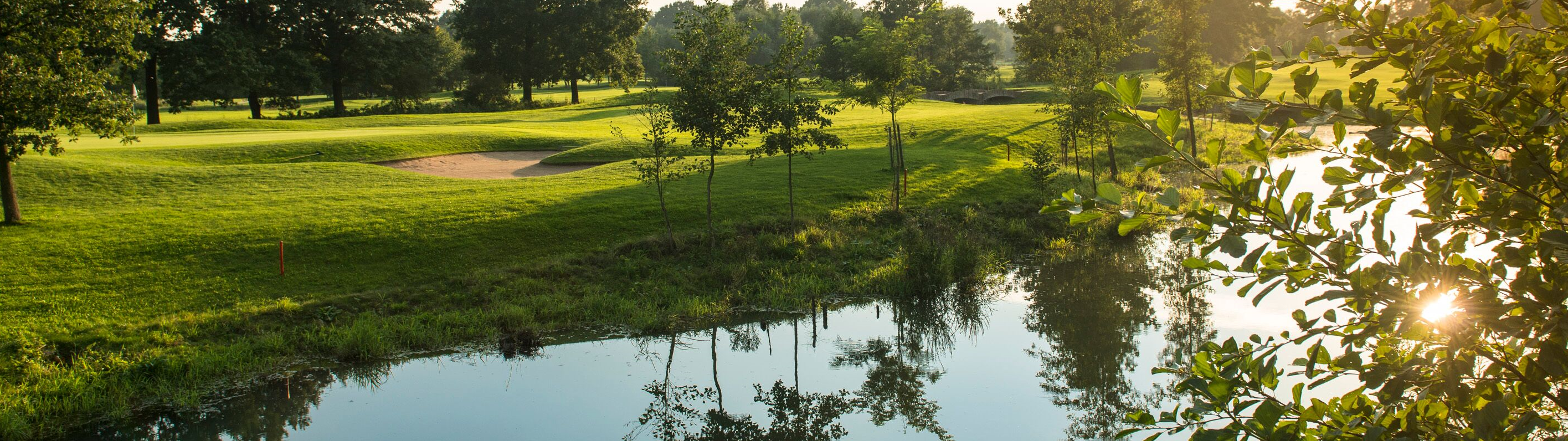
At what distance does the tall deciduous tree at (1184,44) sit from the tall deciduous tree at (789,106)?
15.3m

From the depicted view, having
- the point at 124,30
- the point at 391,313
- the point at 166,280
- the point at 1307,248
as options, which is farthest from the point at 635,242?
the point at 1307,248

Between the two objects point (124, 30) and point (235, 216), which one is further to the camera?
point (235, 216)

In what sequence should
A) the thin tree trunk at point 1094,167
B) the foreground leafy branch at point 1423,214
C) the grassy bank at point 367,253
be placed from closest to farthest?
1. the foreground leafy branch at point 1423,214
2. the grassy bank at point 367,253
3. the thin tree trunk at point 1094,167

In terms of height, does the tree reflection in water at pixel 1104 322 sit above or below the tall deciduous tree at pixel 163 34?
below

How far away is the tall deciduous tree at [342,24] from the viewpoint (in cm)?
4128

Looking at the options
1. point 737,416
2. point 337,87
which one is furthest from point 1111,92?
point 337,87

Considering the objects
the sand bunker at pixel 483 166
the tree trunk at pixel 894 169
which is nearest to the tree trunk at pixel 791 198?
the tree trunk at pixel 894 169

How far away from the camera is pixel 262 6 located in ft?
131

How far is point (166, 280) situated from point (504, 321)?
5417mm

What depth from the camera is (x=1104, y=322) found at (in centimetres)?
1245

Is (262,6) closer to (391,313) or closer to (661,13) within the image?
(391,313)

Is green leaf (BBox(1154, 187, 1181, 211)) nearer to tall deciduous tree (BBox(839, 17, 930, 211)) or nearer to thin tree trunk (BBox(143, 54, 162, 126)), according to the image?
tall deciduous tree (BBox(839, 17, 930, 211))

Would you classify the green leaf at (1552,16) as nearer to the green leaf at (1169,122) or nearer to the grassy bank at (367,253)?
the green leaf at (1169,122)

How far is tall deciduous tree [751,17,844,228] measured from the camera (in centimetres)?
1575
